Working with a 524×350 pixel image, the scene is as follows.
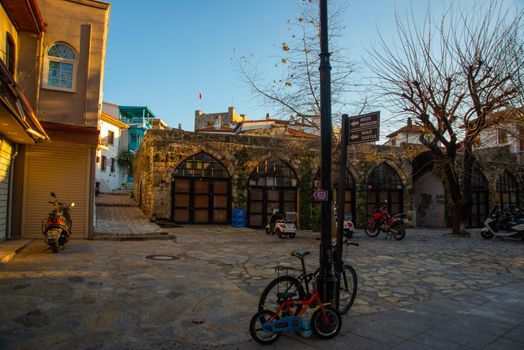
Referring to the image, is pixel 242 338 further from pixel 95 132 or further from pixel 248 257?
pixel 95 132

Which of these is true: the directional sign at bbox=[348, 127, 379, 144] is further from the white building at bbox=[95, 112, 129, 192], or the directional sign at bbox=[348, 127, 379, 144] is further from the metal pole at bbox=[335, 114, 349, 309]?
the white building at bbox=[95, 112, 129, 192]

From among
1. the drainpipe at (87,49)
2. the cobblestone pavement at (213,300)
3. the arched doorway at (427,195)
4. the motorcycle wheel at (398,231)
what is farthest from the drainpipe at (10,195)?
the arched doorway at (427,195)

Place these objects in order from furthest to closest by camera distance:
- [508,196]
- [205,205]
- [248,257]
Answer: [508,196] → [205,205] → [248,257]

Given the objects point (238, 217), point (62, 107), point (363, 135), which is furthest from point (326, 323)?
point (238, 217)

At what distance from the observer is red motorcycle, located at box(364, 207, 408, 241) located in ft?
44.4

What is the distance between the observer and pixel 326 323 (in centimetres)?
388

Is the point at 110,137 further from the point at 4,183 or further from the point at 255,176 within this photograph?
the point at 4,183

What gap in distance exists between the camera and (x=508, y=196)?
893 inches

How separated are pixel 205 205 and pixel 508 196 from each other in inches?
753

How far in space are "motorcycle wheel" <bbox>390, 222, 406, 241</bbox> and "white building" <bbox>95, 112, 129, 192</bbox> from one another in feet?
90.2

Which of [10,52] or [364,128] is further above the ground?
[10,52]

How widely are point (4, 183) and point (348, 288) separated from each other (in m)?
8.78

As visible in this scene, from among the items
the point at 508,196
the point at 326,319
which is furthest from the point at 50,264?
the point at 508,196

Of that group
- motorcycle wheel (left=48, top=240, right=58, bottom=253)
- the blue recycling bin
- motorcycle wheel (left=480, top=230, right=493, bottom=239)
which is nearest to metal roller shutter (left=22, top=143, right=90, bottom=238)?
motorcycle wheel (left=48, top=240, right=58, bottom=253)
